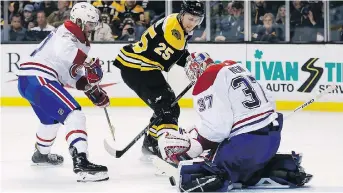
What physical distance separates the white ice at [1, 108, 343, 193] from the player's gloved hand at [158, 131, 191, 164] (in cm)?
18

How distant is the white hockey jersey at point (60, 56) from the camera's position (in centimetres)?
493

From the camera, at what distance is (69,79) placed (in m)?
5.21

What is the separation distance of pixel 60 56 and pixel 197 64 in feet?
3.04

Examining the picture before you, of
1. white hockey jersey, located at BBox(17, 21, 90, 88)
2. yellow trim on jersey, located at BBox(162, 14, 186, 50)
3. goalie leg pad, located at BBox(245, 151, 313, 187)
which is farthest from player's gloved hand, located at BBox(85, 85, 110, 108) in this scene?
goalie leg pad, located at BBox(245, 151, 313, 187)

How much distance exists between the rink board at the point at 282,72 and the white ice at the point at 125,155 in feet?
0.98

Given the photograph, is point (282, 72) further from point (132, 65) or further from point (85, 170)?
point (85, 170)

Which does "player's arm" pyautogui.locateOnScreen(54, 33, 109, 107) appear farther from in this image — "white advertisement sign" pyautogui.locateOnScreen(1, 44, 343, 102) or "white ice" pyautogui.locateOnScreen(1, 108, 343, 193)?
"white advertisement sign" pyautogui.locateOnScreen(1, 44, 343, 102)

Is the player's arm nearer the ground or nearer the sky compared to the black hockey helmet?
nearer the ground

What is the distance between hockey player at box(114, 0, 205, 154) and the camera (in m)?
5.32

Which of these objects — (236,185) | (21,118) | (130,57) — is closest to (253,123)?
(236,185)

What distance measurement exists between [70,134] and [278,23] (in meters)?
4.74

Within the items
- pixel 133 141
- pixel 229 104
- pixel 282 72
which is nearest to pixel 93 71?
→ pixel 133 141

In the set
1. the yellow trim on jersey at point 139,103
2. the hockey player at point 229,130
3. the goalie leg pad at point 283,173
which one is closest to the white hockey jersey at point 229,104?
the hockey player at point 229,130

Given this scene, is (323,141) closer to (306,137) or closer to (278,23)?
(306,137)
